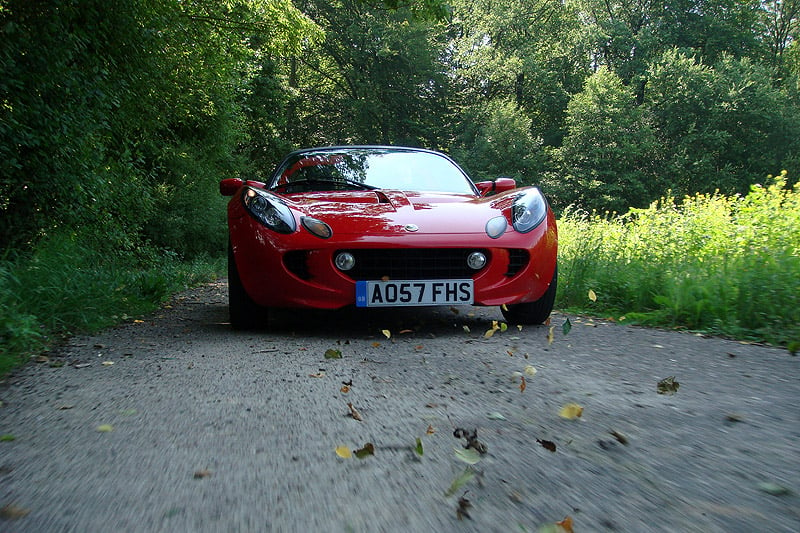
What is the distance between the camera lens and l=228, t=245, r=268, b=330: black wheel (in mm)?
4102

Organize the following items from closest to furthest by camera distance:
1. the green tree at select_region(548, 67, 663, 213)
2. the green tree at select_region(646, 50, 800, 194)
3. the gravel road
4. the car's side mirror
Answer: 1. the gravel road
2. the car's side mirror
3. the green tree at select_region(646, 50, 800, 194)
4. the green tree at select_region(548, 67, 663, 213)

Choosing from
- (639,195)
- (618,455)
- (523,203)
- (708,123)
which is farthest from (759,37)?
(618,455)

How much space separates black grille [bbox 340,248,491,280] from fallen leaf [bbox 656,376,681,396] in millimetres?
1585

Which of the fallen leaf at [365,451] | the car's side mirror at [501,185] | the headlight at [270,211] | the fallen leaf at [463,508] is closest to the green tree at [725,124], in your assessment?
the car's side mirror at [501,185]

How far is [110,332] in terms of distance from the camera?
421 cm

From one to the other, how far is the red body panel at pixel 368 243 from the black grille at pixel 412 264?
0.20 feet

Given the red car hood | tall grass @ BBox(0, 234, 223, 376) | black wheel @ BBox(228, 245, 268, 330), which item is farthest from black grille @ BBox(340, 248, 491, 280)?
tall grass @ BBox(0, 234, 223, 376)

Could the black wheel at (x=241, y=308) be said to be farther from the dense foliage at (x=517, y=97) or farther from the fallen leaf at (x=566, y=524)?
the dense foliage at (x=517, y=97)

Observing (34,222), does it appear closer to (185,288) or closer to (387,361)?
(185,288)

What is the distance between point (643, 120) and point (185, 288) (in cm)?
3084

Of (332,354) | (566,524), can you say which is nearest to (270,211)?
(332,354)

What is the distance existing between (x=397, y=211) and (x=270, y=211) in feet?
2.54

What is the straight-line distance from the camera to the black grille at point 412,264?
391 centimetres

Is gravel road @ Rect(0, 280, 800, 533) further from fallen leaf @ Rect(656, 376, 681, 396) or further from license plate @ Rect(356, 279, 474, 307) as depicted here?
license plate @ Rect(356, 279, 474, 307)
